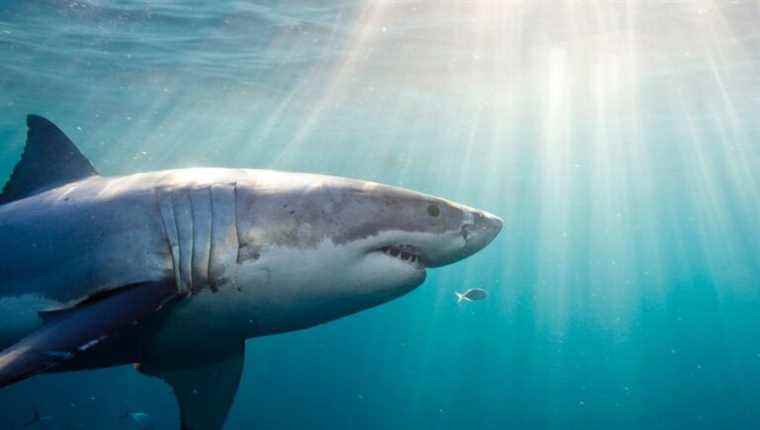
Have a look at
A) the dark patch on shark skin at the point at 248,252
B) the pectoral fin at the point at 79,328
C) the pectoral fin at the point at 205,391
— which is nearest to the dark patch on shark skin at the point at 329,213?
the dark patch on shark skin at the point at 248,252

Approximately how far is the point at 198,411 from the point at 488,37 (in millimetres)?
17609

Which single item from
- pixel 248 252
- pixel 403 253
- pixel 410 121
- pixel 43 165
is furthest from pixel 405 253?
pixel 410 121

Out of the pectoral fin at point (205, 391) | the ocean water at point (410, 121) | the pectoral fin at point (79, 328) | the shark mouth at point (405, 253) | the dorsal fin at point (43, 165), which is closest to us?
the pectoral fin at point (79, 328)

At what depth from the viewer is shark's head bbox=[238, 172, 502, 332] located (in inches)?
136

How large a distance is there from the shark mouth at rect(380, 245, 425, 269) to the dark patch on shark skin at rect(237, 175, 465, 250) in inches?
5.4

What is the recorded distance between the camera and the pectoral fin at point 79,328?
2.66 metres

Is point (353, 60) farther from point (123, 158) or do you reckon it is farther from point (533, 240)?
point (533, 240)

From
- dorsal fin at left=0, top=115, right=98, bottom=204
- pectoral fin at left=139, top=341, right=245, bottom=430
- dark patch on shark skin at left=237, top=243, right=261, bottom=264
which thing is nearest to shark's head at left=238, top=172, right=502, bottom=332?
dark patch on shark skin at left=237, top=243, right=261, bottom=264

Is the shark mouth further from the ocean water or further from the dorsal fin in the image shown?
the ocean water

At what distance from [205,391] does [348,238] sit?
244cm

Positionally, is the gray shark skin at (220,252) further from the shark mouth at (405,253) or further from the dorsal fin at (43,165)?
the dorsal fin at (43,165)

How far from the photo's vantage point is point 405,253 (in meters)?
3.67

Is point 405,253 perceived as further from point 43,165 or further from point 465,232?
point 43,165

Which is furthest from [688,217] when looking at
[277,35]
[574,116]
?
[277,35]
